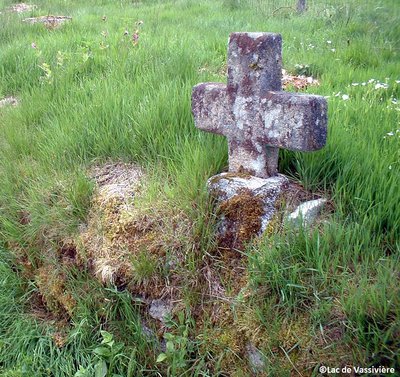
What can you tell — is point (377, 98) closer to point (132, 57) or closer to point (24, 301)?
point (132, 57)

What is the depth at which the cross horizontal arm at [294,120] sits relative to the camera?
2.04 metres

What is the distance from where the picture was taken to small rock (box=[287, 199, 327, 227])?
206 cm

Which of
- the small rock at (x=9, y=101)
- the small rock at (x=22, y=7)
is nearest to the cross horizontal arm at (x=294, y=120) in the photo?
the small rock at (x=9, y=101)

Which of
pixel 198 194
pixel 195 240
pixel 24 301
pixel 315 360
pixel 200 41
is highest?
pixel 200 41

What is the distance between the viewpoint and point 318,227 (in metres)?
2.07

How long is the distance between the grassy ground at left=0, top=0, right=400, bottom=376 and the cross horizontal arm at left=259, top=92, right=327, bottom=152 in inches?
10.0

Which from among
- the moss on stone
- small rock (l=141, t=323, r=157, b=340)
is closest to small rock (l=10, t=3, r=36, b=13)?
the moss on stone

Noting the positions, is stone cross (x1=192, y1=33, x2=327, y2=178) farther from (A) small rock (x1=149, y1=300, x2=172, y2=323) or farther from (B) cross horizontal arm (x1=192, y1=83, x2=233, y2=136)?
(A) small rock (x1=149, y1=300, x2=172, y2=323)

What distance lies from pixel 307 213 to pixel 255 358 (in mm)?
724

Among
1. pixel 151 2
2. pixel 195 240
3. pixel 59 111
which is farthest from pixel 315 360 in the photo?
pixel 151 2

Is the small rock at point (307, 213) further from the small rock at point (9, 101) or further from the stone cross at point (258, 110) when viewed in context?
the small rock at point (9, 101)

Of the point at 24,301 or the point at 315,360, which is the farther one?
the point at 24,301

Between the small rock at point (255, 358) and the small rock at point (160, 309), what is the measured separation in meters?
0.46

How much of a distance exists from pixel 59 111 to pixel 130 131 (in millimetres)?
900
